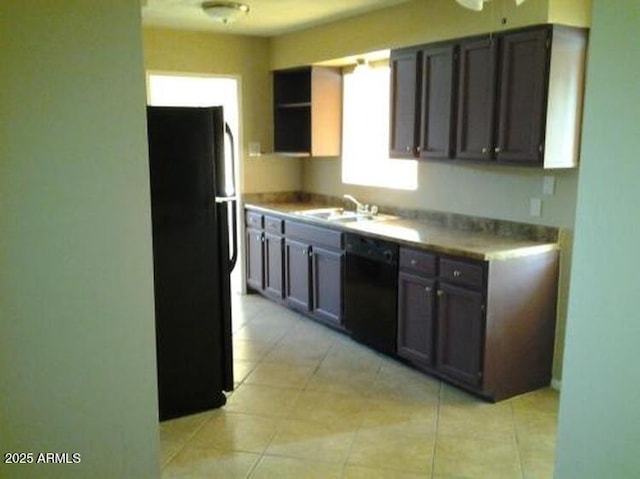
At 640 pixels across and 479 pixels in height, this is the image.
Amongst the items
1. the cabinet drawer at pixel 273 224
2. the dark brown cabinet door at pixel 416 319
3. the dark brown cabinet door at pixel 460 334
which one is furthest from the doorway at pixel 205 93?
the dark brown cabinet door at pixel 460 334

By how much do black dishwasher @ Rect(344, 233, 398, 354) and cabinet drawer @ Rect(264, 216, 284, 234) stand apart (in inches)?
38.6

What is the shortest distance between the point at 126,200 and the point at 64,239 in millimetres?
194

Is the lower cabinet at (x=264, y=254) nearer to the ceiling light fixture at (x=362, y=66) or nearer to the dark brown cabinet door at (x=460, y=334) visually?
the ceiling light fixture at (x=362, y=66)

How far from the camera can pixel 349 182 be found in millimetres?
5344

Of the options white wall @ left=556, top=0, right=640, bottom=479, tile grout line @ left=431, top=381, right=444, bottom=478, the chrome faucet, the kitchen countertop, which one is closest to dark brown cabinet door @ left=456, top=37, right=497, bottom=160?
the kitchen countertop

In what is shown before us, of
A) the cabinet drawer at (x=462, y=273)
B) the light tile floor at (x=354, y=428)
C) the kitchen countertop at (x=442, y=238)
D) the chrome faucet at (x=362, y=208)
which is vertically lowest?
the light tile floor at (x=354, y=428)

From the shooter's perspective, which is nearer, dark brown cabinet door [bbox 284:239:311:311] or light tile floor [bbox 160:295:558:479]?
light tile floor [bbox 160:295:558:479]

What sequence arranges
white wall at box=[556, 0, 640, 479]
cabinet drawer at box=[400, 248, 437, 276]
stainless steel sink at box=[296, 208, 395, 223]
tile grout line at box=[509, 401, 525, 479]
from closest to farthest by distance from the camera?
white wall at box=[556, 0, 640, 479]
tile grout line at box=[509, 401, 525, 479]
cabinet drawer at box=[400, 248, 437, 276]
stainless steel sink at box=[296, 208, 395, 223]

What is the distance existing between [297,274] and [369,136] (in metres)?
1.38

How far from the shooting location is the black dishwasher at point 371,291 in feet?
12.8

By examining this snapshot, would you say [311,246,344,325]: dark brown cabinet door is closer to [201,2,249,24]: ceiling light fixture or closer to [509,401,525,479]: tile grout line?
[509,401,525,479]: tile grout line

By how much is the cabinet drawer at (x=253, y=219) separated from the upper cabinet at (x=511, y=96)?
2.17m

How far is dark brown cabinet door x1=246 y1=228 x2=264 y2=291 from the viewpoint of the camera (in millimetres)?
5473

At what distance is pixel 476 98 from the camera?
350 centimetres
